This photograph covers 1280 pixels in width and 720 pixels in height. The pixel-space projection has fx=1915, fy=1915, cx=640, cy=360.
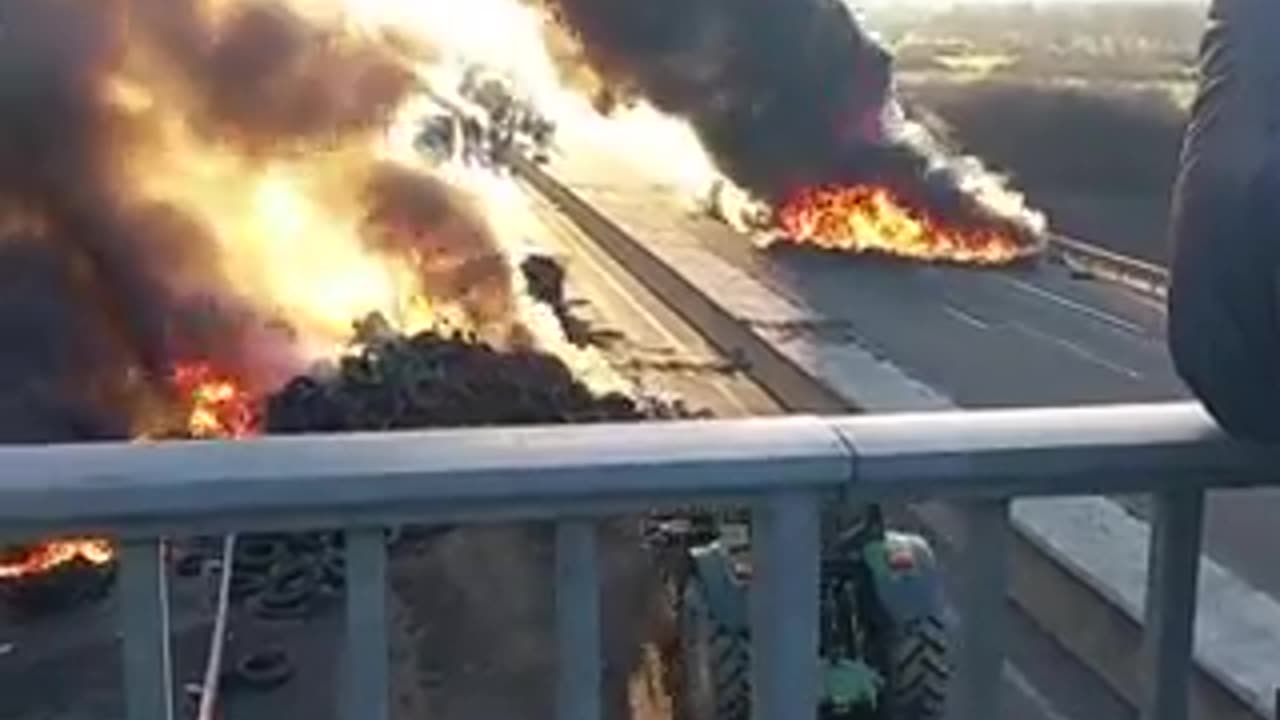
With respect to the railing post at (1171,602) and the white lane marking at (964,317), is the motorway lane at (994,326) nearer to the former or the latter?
the white lane marking at (964,317)

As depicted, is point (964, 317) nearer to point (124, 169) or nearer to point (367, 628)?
point (124, 169)

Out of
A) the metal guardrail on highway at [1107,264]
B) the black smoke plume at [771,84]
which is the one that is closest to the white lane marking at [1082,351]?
the metal guardrail on highway at [1107,264]

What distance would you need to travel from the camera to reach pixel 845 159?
28.2m

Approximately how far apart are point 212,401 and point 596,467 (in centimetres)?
1303

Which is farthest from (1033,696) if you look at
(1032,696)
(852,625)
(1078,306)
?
(1078,306)

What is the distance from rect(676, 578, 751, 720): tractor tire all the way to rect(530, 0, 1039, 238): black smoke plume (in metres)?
16.6

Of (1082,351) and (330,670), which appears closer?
(330,670)

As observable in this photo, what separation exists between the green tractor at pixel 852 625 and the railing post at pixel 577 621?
164 inches

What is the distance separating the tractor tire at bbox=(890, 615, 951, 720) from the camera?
6.45 m

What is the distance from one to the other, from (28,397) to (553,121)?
19233 millimetres

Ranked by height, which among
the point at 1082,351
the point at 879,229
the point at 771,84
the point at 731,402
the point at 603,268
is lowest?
the point at 731,402

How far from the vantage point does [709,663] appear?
6215mm

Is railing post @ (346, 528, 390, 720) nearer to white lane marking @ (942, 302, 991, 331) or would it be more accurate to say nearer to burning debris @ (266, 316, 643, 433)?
burning debris @ (266, 316, 643, 433)

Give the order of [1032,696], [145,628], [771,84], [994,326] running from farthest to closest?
[771,84]
[994,326]
[1032,696]
[145,628]
